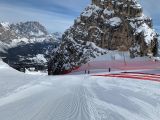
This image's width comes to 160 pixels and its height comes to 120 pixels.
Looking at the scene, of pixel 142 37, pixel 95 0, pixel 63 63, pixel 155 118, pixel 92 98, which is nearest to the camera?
pixel 155 118

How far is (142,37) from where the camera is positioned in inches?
3880

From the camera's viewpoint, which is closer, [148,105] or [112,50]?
[148,105]

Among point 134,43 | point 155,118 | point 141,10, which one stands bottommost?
point 155,118

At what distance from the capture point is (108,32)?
4195 inches

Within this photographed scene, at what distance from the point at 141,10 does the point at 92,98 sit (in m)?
97.8

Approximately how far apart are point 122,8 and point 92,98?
103 metres

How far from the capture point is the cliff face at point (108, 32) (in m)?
98.6

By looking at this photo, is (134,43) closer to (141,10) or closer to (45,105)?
(141,10)

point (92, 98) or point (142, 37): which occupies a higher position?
point (142, 37)

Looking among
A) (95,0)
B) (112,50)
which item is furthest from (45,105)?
(95,0)

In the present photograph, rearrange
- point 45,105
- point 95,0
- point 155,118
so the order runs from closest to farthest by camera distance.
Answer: point 155,118 → point 45,105 → point 95,0

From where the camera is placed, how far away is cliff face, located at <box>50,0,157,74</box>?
9856 cm

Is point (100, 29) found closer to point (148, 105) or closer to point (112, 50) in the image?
point (112, 50)

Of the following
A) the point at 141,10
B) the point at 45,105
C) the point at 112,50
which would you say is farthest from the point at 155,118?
the point at 141,10
